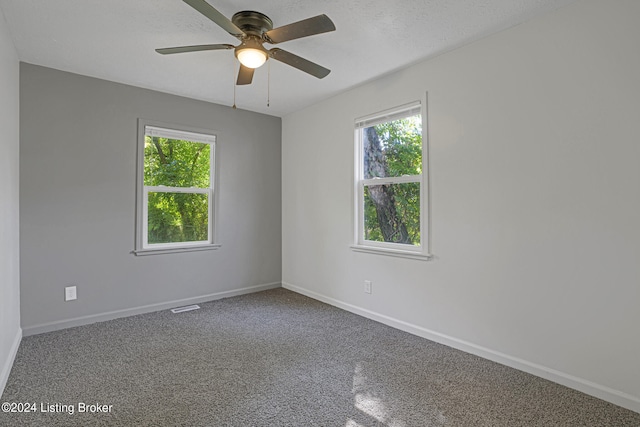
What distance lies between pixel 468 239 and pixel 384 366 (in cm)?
117

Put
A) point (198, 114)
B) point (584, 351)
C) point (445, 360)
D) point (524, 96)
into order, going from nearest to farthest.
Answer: point (584, 351), point (524, 96), point (445, 360), point (198, 114)

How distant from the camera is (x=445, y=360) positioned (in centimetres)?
257

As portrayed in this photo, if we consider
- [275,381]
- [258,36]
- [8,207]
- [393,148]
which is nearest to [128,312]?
[8,207]

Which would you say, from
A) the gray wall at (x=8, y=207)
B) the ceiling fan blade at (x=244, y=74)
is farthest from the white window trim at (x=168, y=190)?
the ceiling fan blade at (x=244, y=74)

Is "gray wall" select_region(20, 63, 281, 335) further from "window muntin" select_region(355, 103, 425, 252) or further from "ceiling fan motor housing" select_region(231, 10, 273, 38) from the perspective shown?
"ceiling fan motor housing" select_region(231, 10, 273, 38)

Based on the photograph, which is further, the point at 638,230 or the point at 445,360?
the point at 445,360

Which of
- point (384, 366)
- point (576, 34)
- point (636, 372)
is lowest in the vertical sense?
point (384, 366)

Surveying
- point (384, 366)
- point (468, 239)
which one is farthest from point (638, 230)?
point (384, 366)

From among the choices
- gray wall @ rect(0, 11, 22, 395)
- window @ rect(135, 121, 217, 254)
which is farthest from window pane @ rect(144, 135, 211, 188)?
gray wall @ rect(0, 11, 22, 395)

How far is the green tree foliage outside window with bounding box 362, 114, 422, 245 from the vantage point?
3.18m

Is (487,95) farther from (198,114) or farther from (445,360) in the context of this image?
(198,114)

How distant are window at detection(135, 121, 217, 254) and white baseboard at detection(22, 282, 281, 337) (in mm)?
592

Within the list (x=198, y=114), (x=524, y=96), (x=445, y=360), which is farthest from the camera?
(x=198, y=114)

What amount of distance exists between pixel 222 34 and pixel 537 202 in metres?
2.53
